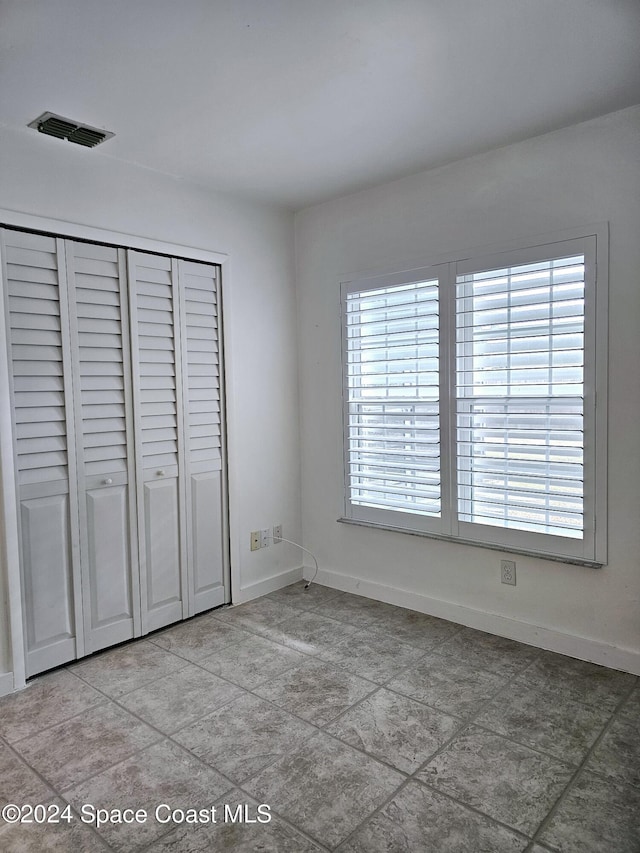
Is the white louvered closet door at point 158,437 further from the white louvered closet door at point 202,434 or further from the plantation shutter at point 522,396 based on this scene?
the plantation shutter at point 522,396

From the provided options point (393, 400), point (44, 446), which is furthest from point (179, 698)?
point (393, 400)

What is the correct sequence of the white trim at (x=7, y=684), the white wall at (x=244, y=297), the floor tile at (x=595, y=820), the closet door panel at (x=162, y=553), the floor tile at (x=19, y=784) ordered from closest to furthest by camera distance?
1. the floor tile at (x=595, y=820)
2. the floor tile at (x=19, y=784)
3. the white trim at (x=7, y=684)
4. the white wall at (x=244, y=297)
5. the closet door panel at (x=162, y=553)

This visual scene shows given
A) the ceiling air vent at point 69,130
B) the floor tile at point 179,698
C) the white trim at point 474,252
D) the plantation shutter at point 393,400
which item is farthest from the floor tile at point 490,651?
the ceiling air vent at point 69,130

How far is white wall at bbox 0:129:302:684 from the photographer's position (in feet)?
9.08

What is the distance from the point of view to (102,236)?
283cm

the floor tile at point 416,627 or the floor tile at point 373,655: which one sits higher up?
the floor tile at point 416,627

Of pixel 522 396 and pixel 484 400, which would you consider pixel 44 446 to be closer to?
pixel 484 400

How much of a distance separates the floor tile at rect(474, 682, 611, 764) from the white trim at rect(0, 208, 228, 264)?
2614 mm

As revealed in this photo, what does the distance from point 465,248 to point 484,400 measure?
31.0 inches

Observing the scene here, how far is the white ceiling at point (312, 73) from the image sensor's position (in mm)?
1776

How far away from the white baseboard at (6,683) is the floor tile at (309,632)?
1.17m

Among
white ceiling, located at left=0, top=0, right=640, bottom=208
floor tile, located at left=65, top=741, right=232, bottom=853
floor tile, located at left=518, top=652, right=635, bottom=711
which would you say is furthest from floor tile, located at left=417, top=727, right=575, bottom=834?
white ceiling, located at left=0, top=0, right=640, bottom=208

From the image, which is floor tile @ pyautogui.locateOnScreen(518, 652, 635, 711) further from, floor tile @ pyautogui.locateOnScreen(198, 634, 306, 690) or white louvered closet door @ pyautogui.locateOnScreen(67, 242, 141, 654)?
white louvered closet door @ pyautogui.locateOnScreen(67, 242, 141, 654)

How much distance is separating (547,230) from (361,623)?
219 centimetres
